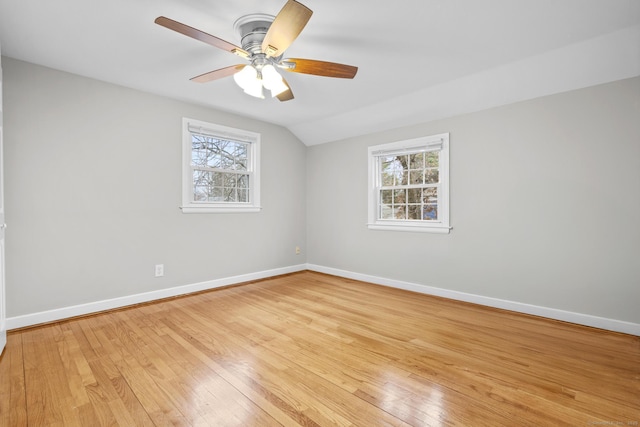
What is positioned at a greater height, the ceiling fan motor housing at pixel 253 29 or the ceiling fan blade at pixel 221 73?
the ceiling fan motor housing at pixel 253 29

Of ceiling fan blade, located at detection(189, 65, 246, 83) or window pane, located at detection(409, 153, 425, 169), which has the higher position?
ceiling fan blade, located at detection(189, 65, 246, 83)

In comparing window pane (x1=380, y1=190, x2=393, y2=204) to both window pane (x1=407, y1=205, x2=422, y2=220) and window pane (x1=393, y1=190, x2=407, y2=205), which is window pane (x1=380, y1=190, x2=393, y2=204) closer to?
window pane (x1=393, y1=190, x2=407, y2=205)

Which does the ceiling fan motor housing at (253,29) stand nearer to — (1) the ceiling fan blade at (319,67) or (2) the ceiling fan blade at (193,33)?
(2) the ceiling fan blade at (193,33)

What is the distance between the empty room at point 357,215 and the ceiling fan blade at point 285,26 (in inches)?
0.6

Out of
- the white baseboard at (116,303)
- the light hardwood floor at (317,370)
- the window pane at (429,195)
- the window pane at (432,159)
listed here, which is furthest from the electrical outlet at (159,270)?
the window pane at (432,159)

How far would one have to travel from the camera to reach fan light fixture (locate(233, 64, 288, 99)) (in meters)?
2.20

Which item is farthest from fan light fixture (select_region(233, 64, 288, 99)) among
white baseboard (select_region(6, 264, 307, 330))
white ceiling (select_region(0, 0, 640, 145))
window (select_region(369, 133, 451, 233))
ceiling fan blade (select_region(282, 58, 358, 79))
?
white baseboard (select_region(6, 264, 307, 330))

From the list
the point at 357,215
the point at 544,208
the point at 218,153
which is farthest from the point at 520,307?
the point at 218,153

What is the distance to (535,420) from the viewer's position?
1505 millimetres

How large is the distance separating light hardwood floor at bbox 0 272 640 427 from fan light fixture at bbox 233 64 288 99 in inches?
79.0

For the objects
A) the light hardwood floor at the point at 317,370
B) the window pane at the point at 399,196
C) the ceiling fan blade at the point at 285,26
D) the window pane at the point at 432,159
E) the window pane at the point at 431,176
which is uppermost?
the ceiling fan blade at the point at 285,26

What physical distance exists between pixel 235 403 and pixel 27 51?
3.25 meters

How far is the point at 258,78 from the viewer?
2332 millimetres

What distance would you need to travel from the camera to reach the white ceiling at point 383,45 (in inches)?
78.4
